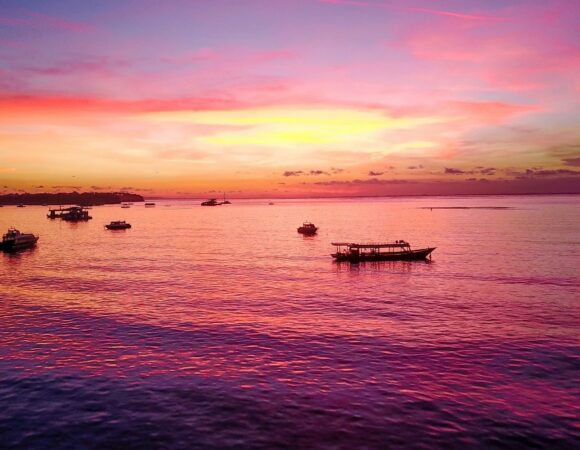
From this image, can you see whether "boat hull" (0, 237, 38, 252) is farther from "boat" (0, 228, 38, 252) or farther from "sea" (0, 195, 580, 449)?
"sea" (0, 195, 580, 449)

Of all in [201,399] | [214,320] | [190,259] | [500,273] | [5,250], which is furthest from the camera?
[5,250]

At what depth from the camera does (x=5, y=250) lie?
117 m

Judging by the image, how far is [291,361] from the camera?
3869cm

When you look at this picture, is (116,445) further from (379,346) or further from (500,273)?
(500,273)

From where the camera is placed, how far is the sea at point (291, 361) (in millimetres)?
27391

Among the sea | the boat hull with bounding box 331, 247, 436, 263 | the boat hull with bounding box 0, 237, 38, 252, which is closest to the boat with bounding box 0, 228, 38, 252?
the boat hull with bounding box 0, 237, 38, 252

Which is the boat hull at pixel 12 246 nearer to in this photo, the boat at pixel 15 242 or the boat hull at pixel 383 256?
the boat at pixel 15 242

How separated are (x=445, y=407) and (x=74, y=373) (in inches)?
1093

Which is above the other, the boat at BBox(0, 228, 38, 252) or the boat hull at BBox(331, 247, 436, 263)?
the boat at BBox(0, 228, 38, 252)

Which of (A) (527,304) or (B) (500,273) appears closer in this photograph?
(A) (527,304)

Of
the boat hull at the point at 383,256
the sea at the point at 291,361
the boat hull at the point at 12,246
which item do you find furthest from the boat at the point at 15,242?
the boat hull at the point at 383,256

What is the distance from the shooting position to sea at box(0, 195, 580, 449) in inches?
1078

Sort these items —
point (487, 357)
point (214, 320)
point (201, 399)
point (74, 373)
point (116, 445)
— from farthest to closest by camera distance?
point (214, 320) < point (487, 357) < point (74, 373) < point (201, 399) < point (116, 445)

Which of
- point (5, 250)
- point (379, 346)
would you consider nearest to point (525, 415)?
point (379, 346)
